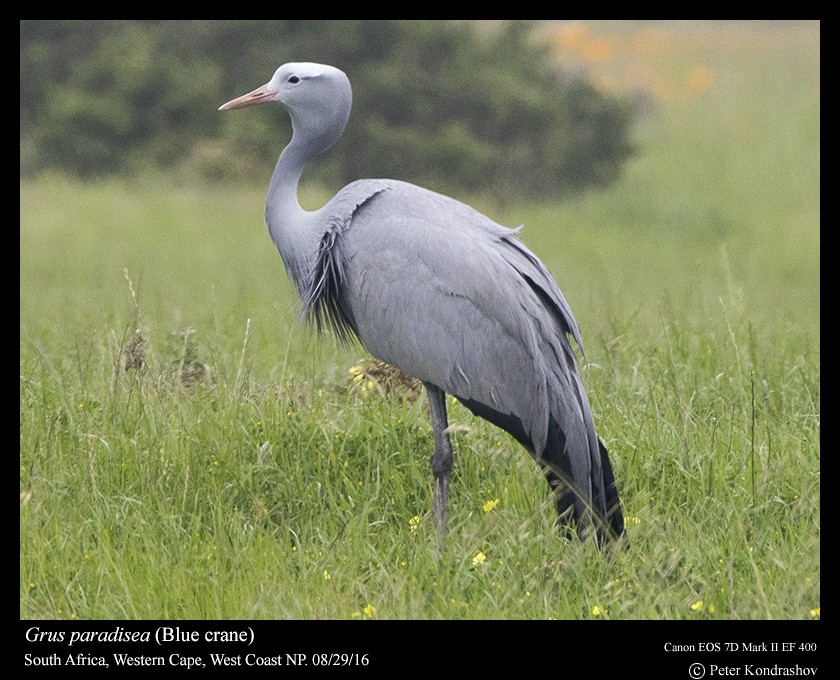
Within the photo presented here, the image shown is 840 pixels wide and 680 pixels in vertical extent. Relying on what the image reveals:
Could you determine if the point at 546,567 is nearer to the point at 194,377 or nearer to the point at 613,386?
the point at 613,386

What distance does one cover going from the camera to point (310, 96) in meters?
4.56

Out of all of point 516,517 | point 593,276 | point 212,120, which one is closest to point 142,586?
point 516,517

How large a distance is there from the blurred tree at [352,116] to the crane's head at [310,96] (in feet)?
35.3

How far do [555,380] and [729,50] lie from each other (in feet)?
70.6

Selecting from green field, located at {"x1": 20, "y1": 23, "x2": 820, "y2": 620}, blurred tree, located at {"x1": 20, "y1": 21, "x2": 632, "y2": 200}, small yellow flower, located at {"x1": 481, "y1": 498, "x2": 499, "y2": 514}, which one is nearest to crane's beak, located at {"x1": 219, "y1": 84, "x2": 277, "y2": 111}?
green field, located at {"x1": 20, "y1": 23, "x2": 820, "y2": 620}

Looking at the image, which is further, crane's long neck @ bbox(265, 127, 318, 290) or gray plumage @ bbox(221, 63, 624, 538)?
crane's long neck @ bbox(265, 127, 318, 290)

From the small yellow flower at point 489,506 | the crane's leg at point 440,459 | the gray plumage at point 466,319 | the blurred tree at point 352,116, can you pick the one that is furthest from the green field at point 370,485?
the blurred tree at point 352,116

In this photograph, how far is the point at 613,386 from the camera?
5172 mm

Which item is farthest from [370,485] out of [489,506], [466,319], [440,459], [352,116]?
[352,116]

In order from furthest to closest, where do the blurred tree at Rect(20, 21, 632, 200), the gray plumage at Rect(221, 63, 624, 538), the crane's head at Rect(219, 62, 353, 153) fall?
1. the blurred tree at Rect(20, 21, 632, 200)
2. the crane's head at Rect(219, 62, 353, 153)
3. the gray plumage at Rect(221, 63, 624, 538)

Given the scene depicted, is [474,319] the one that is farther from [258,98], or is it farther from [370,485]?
[258,98]

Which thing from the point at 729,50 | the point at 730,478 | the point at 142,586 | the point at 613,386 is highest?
the point at 729,50

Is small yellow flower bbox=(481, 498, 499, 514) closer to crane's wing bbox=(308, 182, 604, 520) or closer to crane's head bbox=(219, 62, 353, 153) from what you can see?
crane's wing bbox=(308, 182, 604, 520)

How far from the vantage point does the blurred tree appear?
15406 millimetres
